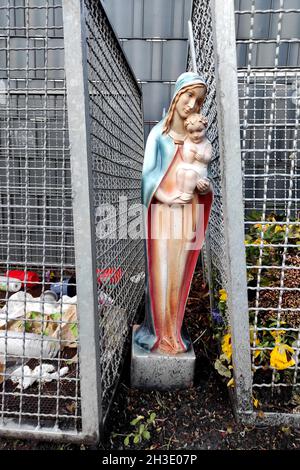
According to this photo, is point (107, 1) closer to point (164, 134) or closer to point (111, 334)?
point (164, 134)

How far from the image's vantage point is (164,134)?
5.26 ft

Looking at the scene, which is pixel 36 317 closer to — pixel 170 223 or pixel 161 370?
pixel 161 370

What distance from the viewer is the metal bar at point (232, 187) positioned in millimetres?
1288

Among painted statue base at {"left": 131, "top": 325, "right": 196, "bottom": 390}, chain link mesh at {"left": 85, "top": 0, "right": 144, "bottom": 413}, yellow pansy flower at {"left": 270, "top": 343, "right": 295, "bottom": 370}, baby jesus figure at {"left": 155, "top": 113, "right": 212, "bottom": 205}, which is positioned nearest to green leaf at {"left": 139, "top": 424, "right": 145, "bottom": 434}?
chain link mesh at {"left": 85, "top": 0, "right": 144, "bottom": 413}

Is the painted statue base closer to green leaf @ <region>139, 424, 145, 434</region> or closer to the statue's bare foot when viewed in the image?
the statue's bare foot

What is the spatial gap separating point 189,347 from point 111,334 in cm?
39

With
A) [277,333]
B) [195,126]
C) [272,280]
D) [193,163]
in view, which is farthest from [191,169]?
[272,280]

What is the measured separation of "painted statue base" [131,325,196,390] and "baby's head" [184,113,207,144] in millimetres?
1000

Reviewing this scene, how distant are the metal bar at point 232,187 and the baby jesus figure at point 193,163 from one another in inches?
7.8

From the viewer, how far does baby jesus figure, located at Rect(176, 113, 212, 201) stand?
1555 mm

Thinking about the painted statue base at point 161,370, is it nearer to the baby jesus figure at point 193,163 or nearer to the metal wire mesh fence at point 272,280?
the metal wire mesh fence at point 272,280

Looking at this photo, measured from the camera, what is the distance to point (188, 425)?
5.07ft

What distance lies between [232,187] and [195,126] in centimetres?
34
